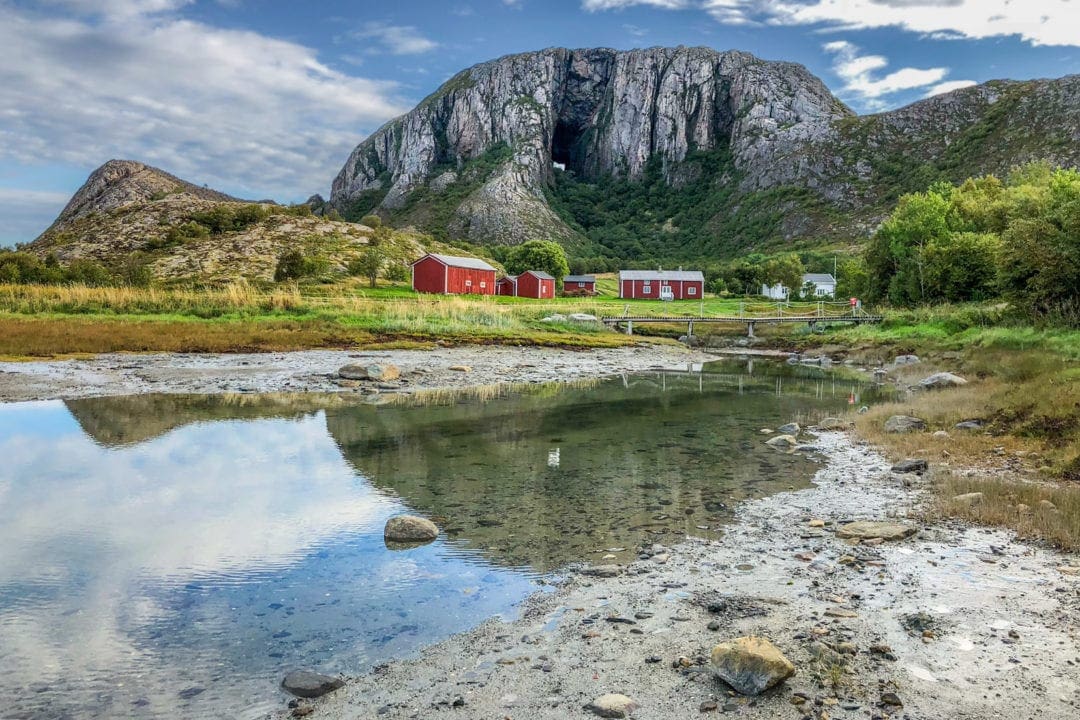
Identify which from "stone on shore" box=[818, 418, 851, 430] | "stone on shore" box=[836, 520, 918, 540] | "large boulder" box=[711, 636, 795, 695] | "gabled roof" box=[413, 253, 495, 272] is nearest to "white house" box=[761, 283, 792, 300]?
"gabled roof" box=[413, 253, 495, 272]

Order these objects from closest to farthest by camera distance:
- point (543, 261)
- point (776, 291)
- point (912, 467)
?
point (912, 467) → point (776, 291) → point (543, 261)

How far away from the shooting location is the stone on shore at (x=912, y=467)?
12.3 meters

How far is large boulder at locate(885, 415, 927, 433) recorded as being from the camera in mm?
16250

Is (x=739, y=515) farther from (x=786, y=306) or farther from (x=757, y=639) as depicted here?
(x=786, y=306)

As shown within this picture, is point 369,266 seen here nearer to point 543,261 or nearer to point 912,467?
point 543,261

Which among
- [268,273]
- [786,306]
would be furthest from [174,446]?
[786,306]

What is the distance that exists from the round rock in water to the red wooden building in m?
106

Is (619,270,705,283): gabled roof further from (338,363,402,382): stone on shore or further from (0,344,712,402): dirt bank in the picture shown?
(338,363,402,382): stone on shore

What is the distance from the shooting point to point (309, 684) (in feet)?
17.5

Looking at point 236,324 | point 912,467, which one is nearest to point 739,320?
point 236,324

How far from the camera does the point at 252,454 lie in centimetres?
1460

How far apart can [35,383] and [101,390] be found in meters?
2.91

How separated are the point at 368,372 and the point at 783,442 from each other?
18206 mm

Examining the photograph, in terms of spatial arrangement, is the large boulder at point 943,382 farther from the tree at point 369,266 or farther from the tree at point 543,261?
the tree at point 543,261
